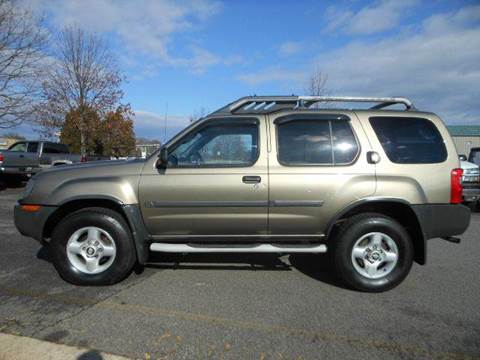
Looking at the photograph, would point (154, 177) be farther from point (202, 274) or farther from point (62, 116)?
point (62, 116)

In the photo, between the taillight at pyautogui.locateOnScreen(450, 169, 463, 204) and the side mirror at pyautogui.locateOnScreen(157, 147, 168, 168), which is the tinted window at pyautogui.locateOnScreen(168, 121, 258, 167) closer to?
the side mirror at pyautogui.locateOnScreen(157, 147, 168, 168)

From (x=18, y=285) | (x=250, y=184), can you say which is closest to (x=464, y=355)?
(x=250, y=184)

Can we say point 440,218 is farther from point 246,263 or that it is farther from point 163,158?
point 163,158

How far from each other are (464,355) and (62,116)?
23.8m

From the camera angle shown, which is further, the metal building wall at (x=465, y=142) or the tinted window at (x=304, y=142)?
the metal building wall at (x=465, y=142)

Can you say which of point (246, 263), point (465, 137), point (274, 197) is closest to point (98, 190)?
point (274, 197)

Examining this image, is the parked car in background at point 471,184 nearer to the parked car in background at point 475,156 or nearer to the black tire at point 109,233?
the parked car in background at point 475,156

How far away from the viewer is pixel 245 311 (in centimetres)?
332

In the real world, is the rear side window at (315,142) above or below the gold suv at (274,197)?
above

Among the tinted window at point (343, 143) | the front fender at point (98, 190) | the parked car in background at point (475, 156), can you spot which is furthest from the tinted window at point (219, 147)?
the parked car in background at point (475, 156)

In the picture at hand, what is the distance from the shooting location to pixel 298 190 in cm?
378

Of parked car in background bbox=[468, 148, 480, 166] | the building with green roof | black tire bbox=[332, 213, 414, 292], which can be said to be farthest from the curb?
the building with green roof

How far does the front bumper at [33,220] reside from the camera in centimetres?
384

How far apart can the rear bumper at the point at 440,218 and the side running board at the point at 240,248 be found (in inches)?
43.0
